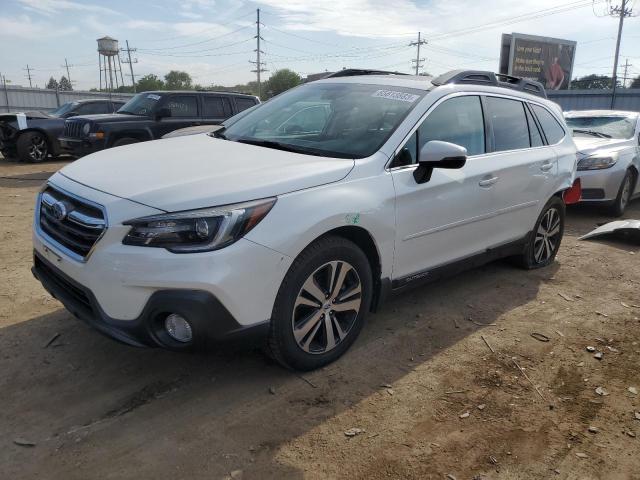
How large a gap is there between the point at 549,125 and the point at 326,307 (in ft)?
11.1

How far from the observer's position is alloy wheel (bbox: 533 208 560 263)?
208 inches

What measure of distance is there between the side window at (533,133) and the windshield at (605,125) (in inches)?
191

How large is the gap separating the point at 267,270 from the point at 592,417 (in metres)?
1.95

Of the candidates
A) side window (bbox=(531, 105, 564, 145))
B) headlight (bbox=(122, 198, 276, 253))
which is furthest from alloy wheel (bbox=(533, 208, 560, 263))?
headlight (bbox=(122, 198, 276, 253))

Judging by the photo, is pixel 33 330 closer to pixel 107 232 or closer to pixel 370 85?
pixel 107 232

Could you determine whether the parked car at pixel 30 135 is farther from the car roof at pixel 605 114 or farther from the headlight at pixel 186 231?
the headlight at pixel 186 231

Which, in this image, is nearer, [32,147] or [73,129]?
[73,129]

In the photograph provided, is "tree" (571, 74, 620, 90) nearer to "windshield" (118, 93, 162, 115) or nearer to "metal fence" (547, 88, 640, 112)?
"metal fence" (547, 88, 640, 112)

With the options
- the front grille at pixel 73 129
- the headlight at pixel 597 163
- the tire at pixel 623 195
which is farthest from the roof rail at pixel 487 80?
the front grille at pixel 73 129

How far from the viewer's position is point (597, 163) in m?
8.04

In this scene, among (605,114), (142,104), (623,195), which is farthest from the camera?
(142,104)

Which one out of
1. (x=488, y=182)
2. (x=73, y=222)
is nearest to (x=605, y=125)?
(x=488, y=182)

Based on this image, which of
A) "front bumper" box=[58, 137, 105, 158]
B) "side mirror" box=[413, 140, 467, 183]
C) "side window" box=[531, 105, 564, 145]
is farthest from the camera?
"front bumper" box=[58, 137, 105, 158]

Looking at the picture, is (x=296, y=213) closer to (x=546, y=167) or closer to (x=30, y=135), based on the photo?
(x=546, y=167)
